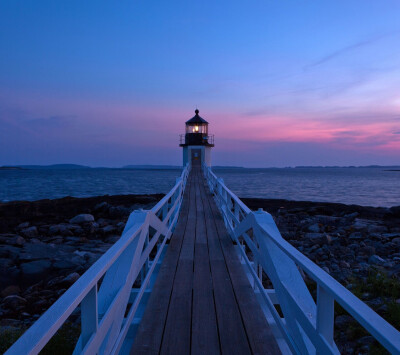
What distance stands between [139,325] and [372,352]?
142 inches

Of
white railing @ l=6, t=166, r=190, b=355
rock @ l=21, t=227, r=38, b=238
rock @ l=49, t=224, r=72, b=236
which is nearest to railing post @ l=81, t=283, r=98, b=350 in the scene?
white railing @ l=6, t=166, r=190, b=355

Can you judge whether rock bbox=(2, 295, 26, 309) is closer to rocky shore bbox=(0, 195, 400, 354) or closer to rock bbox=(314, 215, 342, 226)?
rocky shore bbox=(0, 195, 400, 354)

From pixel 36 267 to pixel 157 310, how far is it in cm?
700

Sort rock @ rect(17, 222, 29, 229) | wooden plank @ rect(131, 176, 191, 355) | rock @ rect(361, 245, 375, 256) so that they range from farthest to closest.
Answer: rock @ rect(17, 222, 29, 229)
rock @ rect(361, 245, 375, 256)
wooden plank @ rect(131, 176, 191, 355)

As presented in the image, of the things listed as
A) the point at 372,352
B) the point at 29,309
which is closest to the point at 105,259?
the point at 372,352

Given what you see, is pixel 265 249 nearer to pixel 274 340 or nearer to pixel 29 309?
pixel 274 340

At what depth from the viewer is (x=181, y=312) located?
129 inches

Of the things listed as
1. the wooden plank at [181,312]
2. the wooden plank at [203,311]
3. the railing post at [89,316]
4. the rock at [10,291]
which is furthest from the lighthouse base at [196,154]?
the railing post at [89,316]

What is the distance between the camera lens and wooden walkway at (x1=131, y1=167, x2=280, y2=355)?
2684 millimetres

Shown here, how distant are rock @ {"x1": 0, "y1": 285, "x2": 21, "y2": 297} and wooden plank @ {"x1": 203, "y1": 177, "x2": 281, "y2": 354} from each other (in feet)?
18.7

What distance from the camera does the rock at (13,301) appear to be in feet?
22.2

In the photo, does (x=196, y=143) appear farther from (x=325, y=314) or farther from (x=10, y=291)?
(x=325, y=314)

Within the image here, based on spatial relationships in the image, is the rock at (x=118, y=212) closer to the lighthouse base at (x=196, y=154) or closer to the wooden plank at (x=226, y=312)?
the lighthouse base at (x=196, y=154)

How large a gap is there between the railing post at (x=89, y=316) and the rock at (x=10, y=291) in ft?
23.6
